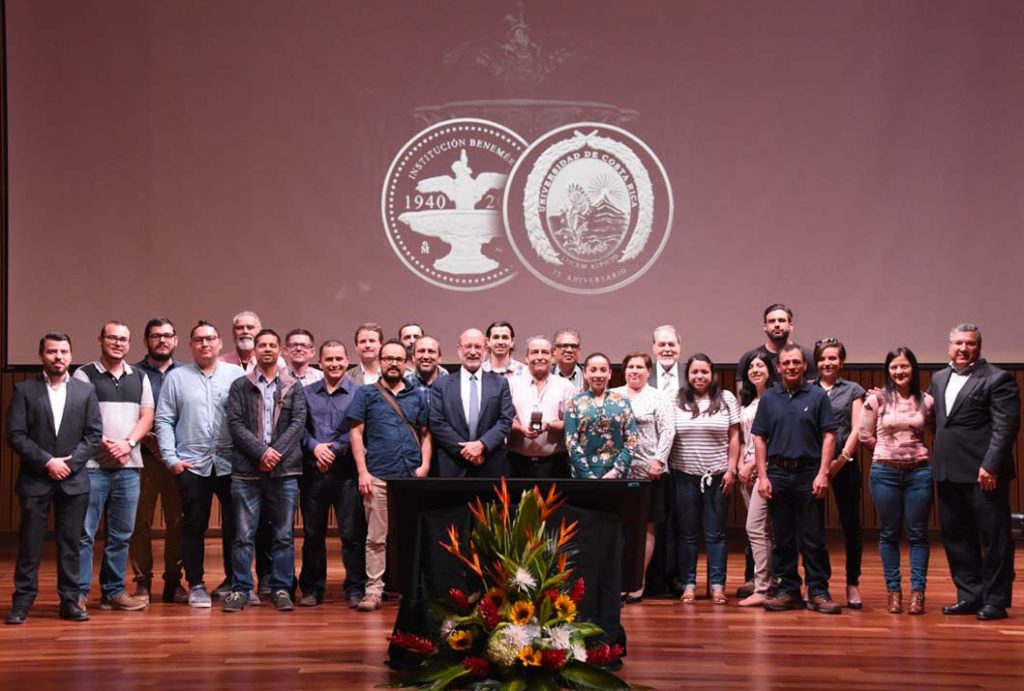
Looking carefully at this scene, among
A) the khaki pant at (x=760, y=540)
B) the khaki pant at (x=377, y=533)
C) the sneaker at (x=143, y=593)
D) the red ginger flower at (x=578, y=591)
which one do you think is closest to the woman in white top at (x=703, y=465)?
the khaki pant at (x=760, y=540)

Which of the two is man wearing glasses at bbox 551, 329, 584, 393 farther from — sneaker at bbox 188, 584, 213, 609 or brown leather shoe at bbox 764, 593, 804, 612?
sneaker at bbox 188, 584, 213, 609

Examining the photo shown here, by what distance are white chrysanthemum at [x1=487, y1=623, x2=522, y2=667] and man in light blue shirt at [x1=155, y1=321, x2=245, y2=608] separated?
2365mm

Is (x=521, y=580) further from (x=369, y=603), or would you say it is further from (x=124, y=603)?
(x=124, y=603)

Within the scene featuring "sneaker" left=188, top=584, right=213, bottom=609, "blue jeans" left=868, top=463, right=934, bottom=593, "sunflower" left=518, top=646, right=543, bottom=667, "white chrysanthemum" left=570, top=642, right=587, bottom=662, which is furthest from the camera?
"sneaker" left=188, top=584, right=213, bottom=609

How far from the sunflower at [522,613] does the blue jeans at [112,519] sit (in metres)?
2.58

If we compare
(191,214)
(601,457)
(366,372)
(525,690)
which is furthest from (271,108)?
(525,690)

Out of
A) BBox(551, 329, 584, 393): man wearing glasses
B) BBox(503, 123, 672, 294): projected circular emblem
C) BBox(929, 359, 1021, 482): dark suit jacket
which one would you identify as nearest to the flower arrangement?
BBox(551, 329, 584, 393): man wearing glasses

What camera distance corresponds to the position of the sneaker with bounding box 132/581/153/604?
5551 millimetres

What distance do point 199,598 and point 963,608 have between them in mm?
3585

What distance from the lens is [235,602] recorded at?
17.9 ft

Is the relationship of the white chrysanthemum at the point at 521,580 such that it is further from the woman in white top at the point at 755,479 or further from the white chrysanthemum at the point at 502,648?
the woman in white top at the point at 755,479

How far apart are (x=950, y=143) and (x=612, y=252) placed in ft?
7.82

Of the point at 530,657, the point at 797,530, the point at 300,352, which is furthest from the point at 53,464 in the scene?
the point at 797,530

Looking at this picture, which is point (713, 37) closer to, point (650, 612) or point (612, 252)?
point (612, 252)
